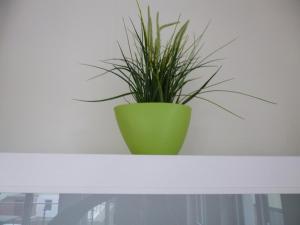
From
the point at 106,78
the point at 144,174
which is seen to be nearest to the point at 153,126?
the point at 144,174

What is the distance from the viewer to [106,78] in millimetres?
981

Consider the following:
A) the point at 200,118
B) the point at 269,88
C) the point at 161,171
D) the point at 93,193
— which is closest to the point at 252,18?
the point at 269,88

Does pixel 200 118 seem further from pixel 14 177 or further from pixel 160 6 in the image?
pixel 14 177

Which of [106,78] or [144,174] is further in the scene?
[106,78]

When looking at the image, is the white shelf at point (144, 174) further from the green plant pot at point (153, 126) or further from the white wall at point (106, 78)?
the white wall at point (106, 78)

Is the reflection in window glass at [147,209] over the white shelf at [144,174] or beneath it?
beneath

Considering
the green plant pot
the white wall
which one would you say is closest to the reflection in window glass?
the green plant pot

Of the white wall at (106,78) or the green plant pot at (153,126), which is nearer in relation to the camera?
the green plant pot at (153,126)

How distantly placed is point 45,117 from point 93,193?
43 cm

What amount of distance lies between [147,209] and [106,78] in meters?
0.53

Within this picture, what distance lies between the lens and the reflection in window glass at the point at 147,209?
57 centimetres

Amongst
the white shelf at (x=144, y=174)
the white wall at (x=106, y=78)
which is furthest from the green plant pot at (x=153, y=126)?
the white wall at (x=106, y=78)

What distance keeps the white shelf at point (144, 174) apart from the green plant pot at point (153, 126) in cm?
8

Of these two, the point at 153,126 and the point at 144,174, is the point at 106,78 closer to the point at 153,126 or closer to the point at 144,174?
the point at 153,126
